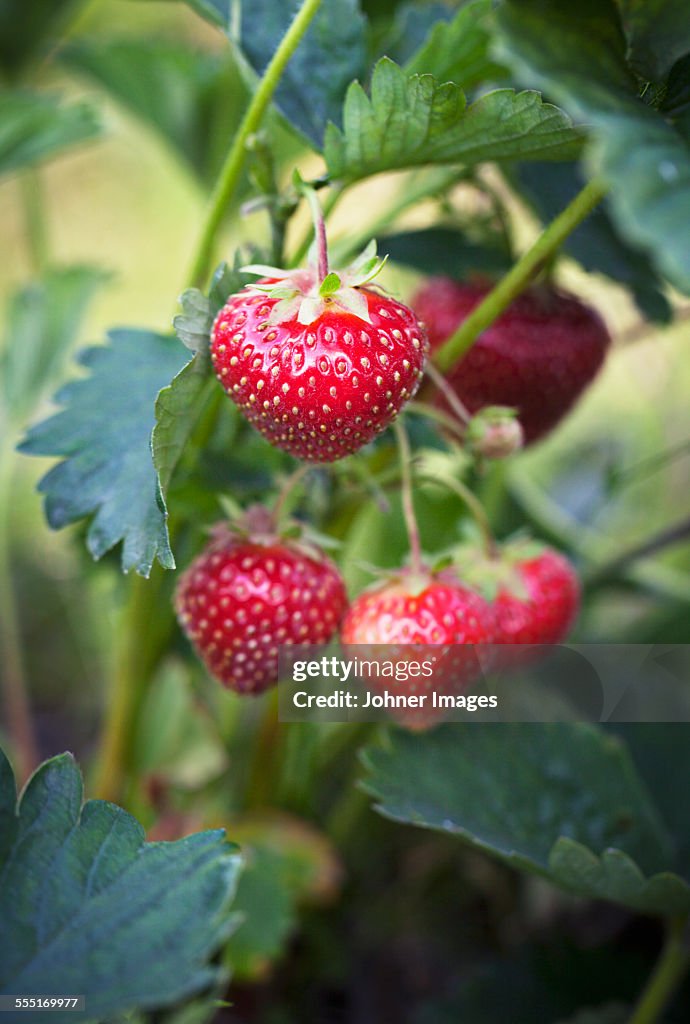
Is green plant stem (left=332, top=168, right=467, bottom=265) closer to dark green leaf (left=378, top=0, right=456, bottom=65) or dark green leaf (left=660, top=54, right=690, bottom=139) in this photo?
dark green leaf (left=378, top=0, right=456, bottom=65)

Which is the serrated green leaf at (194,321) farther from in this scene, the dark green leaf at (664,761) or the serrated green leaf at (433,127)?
the dark green leaf at (664,761)

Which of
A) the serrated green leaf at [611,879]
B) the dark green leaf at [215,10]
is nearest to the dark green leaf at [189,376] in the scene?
the dark green leaf at [215,10]

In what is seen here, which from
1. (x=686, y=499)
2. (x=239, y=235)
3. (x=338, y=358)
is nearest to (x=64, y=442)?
(x=338, y=358)

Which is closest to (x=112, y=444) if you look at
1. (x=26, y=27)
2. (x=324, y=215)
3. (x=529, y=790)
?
(x=324, y=215)

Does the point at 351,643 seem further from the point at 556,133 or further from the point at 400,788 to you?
the point at 556,133

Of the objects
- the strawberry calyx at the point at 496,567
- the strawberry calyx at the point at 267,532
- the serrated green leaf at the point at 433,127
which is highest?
the serrated green leaf at the point at 433,127

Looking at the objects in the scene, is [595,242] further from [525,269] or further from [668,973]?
[668,973]

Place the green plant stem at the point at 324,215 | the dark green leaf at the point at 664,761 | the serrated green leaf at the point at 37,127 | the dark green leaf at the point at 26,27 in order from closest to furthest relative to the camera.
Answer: the green plant stem at the point at 324,215 → the dark green leaf at the point at 664,761 → the serrated green leaf at the point at 37,127 → the dark green leaf at the point at 26,27
